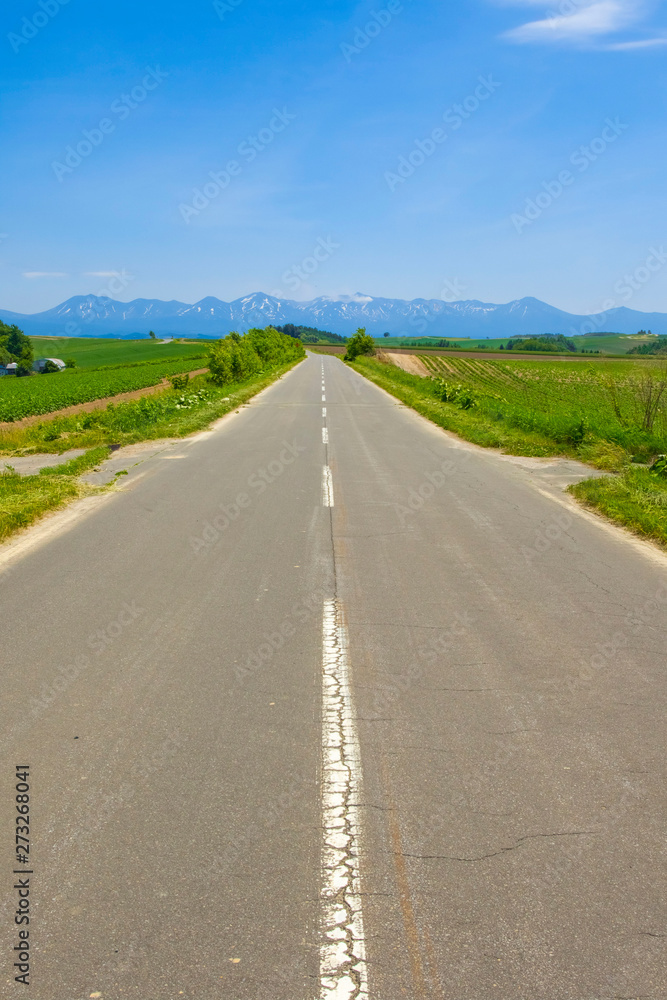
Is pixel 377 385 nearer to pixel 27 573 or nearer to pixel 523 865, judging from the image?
pixel 27 573

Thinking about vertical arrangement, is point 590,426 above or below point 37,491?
above

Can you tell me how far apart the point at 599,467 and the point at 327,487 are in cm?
604

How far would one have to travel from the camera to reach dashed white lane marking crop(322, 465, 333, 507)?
985 centimetres

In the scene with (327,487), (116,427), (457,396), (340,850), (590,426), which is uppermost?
(457,396)

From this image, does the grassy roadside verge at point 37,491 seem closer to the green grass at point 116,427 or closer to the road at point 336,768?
the road at point 336,768

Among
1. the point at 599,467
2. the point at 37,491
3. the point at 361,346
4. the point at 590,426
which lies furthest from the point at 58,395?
the point at 361,346

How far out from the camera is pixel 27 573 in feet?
22.2

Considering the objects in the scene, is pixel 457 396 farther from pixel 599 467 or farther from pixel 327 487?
pixel 327 487

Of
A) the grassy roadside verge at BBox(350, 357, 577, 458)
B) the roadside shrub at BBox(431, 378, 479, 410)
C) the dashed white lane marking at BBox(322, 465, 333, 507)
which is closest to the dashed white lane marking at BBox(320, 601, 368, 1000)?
the dashed white lane marking at BBox(322, 465, 333, 507)

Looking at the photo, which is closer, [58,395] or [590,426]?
[590,426]

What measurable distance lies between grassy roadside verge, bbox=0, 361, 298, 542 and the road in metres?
2.12

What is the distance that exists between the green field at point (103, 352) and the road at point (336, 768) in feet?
273

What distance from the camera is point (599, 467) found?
13.2m

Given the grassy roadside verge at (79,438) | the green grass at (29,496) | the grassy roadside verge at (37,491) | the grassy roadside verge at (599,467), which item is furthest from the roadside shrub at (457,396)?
the green grass at (29,496)
